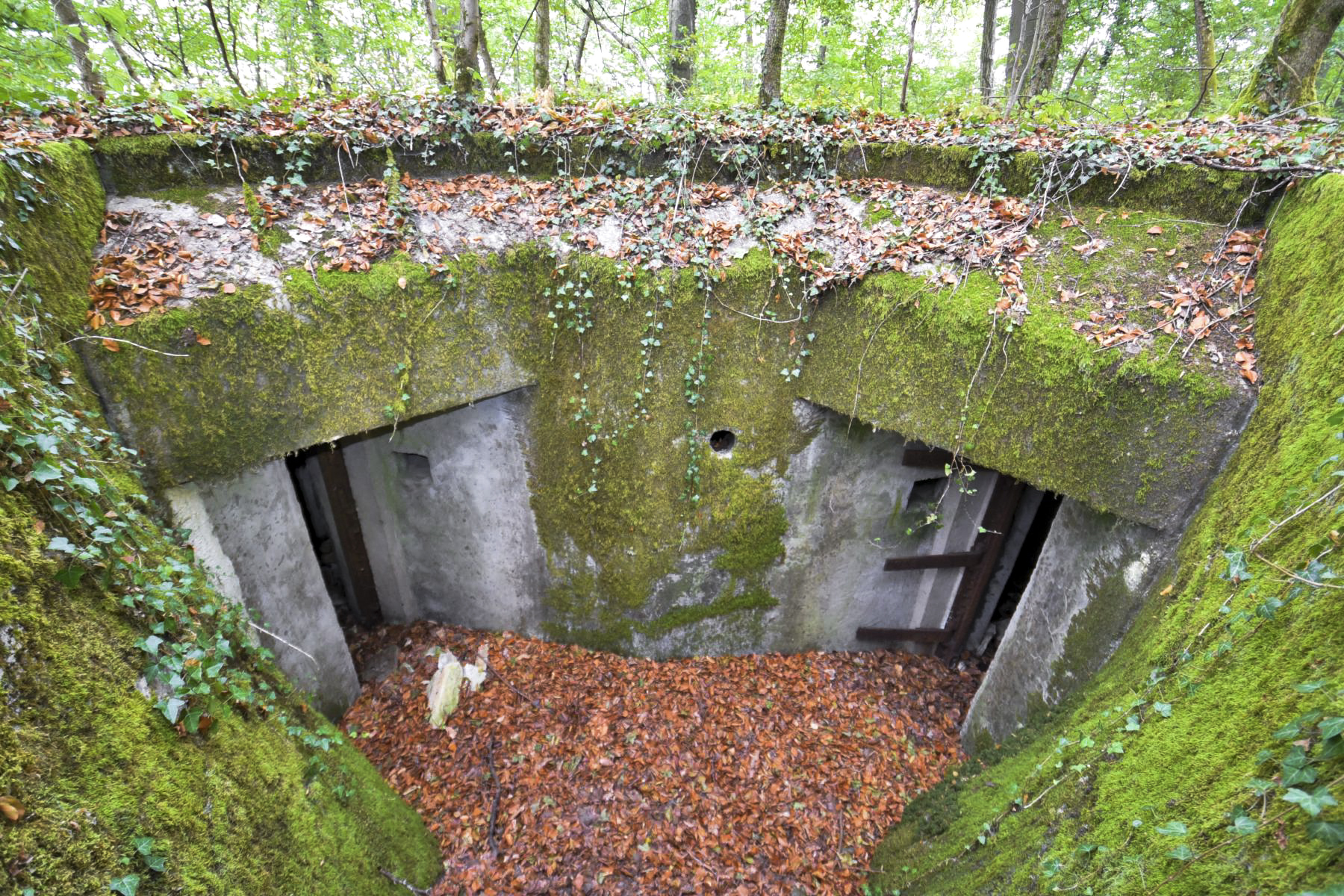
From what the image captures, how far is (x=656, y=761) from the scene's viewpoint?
4.62 m

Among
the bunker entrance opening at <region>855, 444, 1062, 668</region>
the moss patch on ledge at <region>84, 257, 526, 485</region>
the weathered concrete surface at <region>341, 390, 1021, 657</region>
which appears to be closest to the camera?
the moss patch on ledge at <region>84, 257, 526, 485</region>

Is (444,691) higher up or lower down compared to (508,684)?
higher up

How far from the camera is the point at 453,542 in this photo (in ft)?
18.6

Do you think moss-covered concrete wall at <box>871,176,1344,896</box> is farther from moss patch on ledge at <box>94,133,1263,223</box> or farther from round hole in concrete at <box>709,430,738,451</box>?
round hole in concrete at <box>709,430,738,451</box>

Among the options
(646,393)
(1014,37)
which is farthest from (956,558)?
(1014,37)

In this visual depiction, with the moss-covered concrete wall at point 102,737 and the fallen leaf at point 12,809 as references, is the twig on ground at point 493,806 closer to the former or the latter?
the moss-covered concrete wall at point 102,737

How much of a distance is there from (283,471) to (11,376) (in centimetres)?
178

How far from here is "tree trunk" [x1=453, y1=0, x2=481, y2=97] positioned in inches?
217

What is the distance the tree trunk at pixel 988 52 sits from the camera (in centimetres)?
938

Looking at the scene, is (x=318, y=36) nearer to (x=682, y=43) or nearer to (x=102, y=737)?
(x=682, y=43)

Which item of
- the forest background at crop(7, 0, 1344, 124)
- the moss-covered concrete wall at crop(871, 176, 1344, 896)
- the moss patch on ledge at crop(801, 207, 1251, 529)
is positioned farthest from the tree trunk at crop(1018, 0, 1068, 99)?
the moss-covered concrete wall at crop(871, 176, 1344, 896)

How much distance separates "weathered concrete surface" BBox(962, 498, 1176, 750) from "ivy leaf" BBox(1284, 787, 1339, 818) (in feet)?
6.62

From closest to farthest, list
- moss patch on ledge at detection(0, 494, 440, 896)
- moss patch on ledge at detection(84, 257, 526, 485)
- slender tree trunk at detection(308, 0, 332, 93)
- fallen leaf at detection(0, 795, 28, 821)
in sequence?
fallen leaf at detection(0, 795, 28, 821)
moss patch on ledge at detection(0, 494, 440, 896)
moss patch on ledge at detection(84, 257, 526, 485)
slender tree trunk at detection(308, 0, 332, 93)

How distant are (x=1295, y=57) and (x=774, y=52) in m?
4.41
